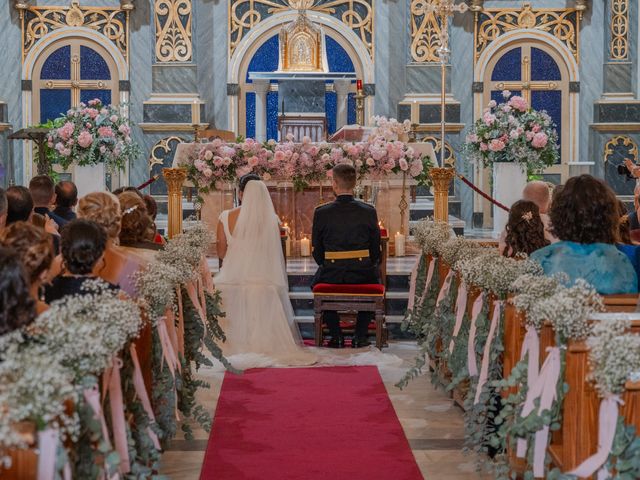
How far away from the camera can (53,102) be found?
17.6m

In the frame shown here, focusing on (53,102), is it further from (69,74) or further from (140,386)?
(140,386)

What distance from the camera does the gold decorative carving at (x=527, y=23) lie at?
17.7 m

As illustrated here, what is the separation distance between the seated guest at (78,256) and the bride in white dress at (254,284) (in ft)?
14.0

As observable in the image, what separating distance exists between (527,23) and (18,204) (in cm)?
1241

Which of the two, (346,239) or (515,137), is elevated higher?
(515,137)

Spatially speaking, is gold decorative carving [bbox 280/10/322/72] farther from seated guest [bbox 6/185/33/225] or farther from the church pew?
the church pew

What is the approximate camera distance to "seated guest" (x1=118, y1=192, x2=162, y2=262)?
691 cm

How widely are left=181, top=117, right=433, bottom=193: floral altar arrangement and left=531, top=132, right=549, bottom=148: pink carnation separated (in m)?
2.30

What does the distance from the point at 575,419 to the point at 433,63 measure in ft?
44.0

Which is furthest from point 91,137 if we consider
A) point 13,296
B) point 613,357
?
point 613,357

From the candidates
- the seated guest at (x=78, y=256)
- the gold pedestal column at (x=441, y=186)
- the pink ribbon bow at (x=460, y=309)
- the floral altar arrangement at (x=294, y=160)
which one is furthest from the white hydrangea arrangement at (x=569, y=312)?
the floral altar arrangement at (x=294, y=160)

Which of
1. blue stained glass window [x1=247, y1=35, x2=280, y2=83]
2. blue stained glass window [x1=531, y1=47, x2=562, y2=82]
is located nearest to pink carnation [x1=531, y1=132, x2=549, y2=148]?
blue stained glass window [x1=531, y1=47, x2=562, y2=82]

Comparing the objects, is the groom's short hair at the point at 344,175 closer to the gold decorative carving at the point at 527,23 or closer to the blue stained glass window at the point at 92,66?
the gold decorative carving at the point at 527,23

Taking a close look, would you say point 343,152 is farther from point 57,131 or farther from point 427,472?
point 427,472
